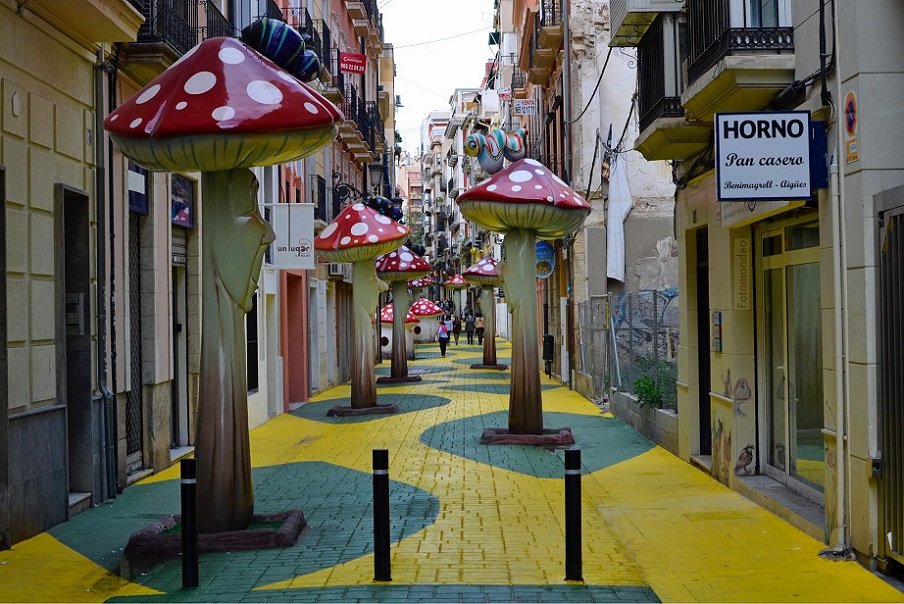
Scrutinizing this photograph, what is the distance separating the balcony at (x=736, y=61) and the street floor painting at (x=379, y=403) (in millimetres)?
10653

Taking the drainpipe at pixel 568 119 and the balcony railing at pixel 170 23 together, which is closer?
the balcony railing at pixel 170 23

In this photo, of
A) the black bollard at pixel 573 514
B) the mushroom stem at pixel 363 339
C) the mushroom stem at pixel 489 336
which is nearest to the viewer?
the black bollard at pixel 573 514

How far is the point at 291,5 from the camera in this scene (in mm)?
23391

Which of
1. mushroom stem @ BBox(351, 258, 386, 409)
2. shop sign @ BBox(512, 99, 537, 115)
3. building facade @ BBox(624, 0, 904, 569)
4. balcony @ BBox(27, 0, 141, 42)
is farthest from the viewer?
shop sign @ BBox(512, 99, 537, 115)

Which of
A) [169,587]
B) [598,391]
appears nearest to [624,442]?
[598,391]

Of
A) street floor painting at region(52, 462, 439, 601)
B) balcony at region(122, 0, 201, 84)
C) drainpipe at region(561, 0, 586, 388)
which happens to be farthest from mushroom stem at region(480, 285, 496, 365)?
balcony at region(122, 0, 201, 84)

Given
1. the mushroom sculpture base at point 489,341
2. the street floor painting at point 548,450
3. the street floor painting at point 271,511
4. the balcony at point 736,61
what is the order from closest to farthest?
the street floor painting at point 271,511, the balcony at point 736,61, the street floor painting at point 548,450, the mushroom sculpture base at point 489,341

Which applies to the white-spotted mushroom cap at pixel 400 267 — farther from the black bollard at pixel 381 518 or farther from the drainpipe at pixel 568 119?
the black bollard at pixel 381 518

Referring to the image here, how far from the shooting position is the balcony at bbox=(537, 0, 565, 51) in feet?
87.9

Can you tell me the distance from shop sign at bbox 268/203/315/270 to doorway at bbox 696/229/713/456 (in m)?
7.16

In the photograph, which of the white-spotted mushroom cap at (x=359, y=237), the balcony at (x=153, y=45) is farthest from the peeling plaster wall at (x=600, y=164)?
the balcony at (x=153, y=45)

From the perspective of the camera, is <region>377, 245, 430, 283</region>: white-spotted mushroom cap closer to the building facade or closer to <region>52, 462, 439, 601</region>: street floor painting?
<region>52, 462, 439, 601</region>: street floor painting

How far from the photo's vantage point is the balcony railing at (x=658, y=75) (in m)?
11.6

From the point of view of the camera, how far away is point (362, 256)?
1905cm
